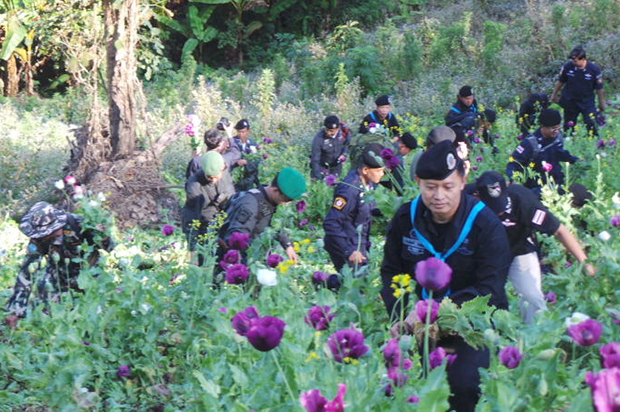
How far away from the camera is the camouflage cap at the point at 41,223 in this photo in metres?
5.09

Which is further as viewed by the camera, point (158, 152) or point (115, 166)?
point (158, 152)

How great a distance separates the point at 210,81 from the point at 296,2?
4012mm

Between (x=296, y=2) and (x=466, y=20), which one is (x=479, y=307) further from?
(x=296, y=2)

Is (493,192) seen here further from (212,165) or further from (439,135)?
(212,165)

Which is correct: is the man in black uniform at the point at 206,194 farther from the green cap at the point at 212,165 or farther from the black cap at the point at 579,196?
the black cap at the point at 579,196

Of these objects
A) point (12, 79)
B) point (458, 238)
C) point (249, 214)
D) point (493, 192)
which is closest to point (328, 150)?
point (249, 214)

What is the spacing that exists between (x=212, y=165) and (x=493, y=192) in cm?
296

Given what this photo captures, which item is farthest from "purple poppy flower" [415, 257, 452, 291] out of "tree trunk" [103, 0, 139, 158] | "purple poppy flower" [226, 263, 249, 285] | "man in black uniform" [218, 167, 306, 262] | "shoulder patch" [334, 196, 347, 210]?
"tree trunk" [103, 0, 139, 158]

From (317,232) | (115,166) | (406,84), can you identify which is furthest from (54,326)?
(406,84)

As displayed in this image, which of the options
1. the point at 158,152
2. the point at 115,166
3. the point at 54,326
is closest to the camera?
the point at 54,326

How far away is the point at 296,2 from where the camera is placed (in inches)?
918

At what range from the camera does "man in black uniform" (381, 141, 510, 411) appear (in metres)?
3.22

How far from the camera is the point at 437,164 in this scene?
10.5ft

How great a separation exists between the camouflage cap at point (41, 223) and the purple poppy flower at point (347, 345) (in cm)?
321
